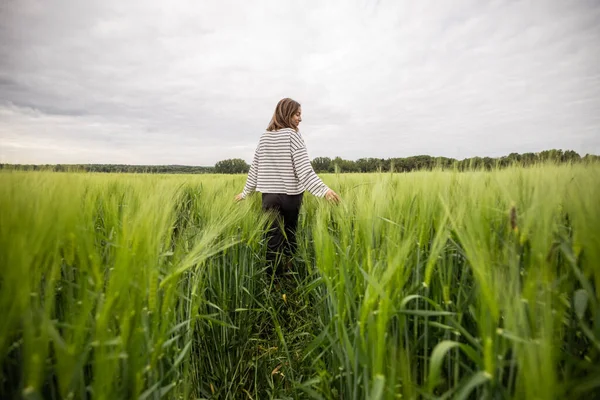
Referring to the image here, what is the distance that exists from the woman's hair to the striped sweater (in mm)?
102

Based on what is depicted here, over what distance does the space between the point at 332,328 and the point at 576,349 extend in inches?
32.5

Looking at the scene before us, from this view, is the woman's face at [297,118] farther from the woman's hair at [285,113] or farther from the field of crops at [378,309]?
the field of crops at [378,309]

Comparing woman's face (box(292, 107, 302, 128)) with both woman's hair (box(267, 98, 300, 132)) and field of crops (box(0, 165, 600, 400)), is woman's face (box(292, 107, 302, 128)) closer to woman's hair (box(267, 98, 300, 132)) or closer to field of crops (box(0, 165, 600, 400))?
woman's hair (box(267, 98, 300, 132))

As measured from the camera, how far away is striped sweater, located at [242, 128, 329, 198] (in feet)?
8.95

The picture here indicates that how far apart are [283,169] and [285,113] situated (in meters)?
0.56

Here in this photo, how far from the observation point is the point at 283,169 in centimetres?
280

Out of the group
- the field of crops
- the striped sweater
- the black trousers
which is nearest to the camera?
the field of crops

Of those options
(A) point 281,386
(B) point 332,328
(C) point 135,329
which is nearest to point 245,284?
Answer: (A) point 281,386

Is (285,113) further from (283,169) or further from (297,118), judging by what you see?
(283,169)

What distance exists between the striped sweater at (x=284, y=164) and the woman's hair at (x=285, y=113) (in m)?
0.10

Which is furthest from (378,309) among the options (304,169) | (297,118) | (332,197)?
(297,118)

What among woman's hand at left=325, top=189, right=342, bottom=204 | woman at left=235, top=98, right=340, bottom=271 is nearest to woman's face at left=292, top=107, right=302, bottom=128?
woman at left=235, top=98, right=340, bottom=271

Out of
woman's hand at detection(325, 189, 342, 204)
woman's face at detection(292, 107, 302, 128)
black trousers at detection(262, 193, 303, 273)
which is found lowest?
black trousers at detection(262, 193, 303, 273)

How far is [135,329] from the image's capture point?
78 centimetres
